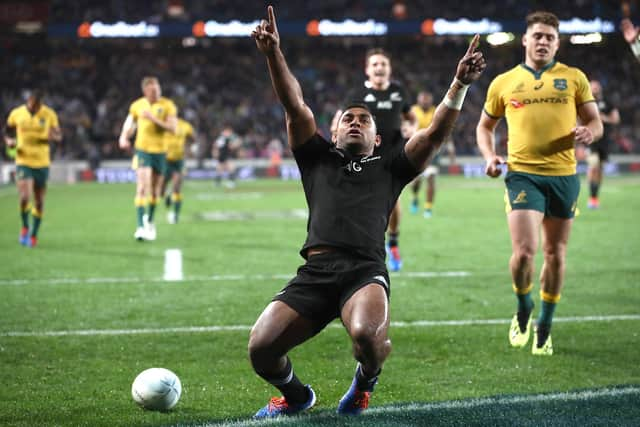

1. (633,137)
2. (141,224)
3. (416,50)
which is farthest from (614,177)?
(141,224)

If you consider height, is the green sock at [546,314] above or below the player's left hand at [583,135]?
below

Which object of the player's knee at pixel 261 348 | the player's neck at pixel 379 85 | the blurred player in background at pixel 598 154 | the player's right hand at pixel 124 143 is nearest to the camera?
A: the player's knee at pixel 261 348

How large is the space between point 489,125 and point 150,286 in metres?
4.68

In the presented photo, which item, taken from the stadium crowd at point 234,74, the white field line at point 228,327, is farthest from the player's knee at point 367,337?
the stadium crowd at point 234,74

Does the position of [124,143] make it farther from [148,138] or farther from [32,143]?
[32,143]

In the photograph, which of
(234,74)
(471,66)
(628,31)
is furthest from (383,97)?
(234,74)

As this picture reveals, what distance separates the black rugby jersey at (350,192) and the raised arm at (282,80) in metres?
0.15

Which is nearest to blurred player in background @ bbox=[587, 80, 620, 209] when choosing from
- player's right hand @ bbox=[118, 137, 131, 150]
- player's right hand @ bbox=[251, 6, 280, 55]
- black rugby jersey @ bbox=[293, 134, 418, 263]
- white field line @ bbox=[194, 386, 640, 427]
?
player's right hand @ bbox=[118, 137, 131, 150]

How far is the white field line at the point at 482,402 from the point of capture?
4949 mm

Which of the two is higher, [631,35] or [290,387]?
[631,35]

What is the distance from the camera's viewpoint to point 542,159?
6945 millimetres

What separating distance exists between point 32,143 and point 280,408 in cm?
1069

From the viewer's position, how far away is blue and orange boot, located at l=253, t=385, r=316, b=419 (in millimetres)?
5121

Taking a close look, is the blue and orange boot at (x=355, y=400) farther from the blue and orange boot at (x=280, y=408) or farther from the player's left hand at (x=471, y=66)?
the player's left hand at (x=471, y=66)
